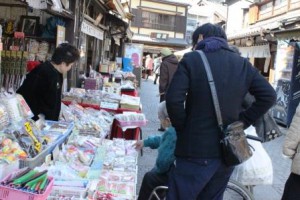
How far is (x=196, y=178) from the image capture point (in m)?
2.90

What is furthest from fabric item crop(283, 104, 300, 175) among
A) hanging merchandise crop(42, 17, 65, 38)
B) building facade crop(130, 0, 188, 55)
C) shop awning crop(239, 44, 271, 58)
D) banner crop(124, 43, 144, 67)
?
building facade crop(130, 0, 188, 55)

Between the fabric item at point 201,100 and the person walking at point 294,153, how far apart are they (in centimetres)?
102

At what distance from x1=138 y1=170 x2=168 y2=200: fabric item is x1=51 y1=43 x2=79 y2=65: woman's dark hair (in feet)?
5.19

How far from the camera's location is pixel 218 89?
284cm

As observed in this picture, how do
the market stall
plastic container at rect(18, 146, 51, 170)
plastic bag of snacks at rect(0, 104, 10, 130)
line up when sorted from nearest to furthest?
the market stall, plastic container at rect(18, 146, 51, 170), plastic bag of snacks at rect(0, 104, 10, 130)

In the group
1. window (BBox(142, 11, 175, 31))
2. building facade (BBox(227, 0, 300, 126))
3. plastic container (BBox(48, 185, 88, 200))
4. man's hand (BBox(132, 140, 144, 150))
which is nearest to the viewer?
plastic container (BBox(48, 185, 88, 200))

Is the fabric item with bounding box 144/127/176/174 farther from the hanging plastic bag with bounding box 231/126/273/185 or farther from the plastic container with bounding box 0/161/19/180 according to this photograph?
the plastic container with bounding box 0/161/19/180

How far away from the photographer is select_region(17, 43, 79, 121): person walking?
14.5 feet

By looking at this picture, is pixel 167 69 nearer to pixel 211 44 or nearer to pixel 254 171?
pixel 254 171

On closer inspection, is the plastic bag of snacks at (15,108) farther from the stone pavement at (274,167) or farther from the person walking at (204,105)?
the stone pavement at (274,167)

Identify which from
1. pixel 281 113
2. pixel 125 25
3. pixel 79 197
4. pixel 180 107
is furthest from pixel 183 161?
pixel 125 25

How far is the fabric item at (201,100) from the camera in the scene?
284cm

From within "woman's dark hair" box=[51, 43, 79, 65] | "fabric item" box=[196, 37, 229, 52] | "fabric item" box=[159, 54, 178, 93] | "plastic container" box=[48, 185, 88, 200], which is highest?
"fabric item" box=[196, 37, 229, 52]

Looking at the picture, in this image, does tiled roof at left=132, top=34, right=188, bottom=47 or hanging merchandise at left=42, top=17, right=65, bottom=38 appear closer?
hanging merchandise at left=42, top=17, right=65, bottom=38
